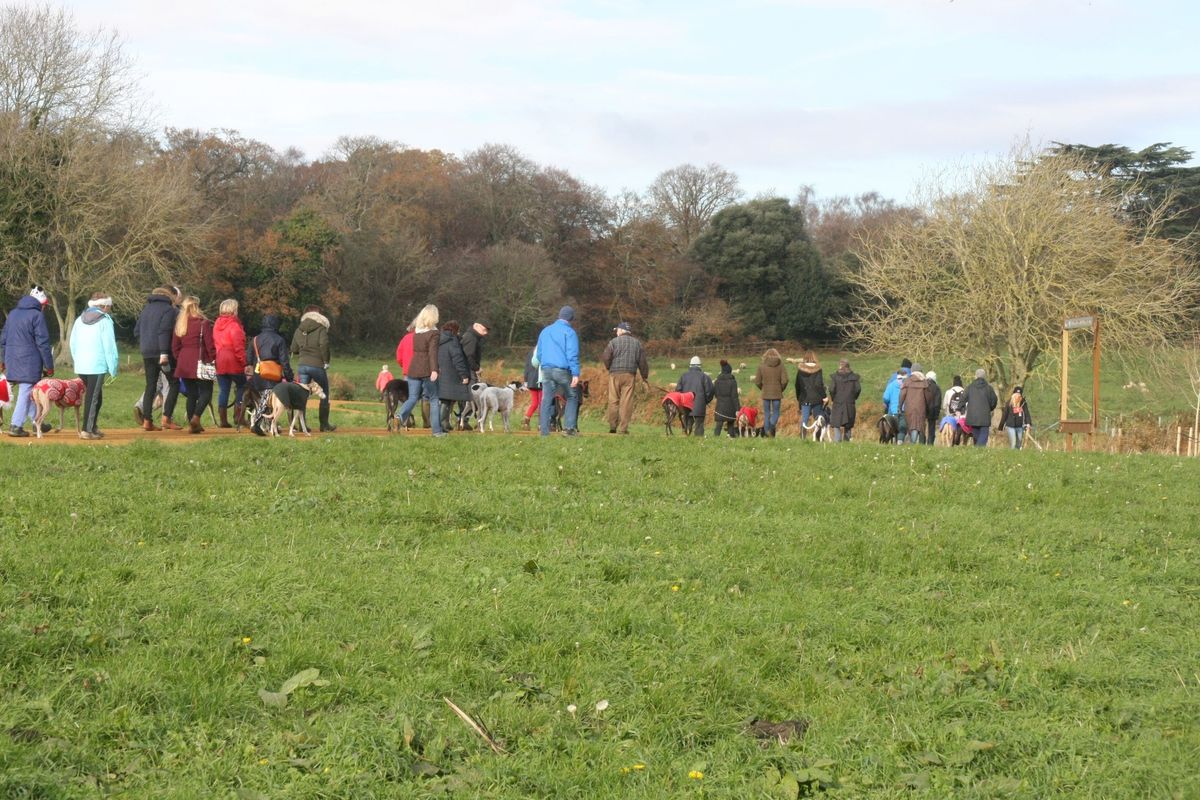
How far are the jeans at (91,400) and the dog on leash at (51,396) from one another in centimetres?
37

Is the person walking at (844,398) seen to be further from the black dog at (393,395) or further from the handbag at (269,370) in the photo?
the handbag at (269,370)

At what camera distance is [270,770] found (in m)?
5.12

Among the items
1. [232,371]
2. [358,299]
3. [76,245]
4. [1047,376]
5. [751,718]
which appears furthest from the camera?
[358,299]

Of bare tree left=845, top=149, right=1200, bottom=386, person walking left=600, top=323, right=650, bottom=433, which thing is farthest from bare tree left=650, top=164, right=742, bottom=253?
person walking left=600, top=323, right=650, bottom=433

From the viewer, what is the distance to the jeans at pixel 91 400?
46.9 feet

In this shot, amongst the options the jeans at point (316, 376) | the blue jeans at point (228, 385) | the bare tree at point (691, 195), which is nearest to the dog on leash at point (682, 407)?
the jeans at point (316, 376)

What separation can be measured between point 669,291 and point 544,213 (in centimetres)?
997

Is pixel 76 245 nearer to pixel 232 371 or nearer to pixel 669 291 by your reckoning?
pixel 232 371

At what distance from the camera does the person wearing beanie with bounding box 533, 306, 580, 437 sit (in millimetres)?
17312

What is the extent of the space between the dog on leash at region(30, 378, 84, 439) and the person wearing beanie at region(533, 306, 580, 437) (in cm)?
634

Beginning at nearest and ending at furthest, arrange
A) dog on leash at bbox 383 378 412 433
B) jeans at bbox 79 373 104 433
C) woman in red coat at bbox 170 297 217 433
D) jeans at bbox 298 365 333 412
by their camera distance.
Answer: jeans at bbox 79 373 104 433 < woman in red coat at bbox 170 297 217 433 < jeans at bbox 298 365 333 412 < dog on leash at bbox 383 378 412 433

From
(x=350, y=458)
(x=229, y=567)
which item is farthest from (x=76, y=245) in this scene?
(x=229, y=567)

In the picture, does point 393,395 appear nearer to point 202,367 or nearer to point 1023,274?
point 202,367

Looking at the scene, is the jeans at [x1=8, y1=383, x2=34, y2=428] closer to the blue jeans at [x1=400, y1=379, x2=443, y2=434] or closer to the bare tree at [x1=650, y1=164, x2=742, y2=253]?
the blue jeans at [x1=400, y1=379, x2=443, y2=434]
